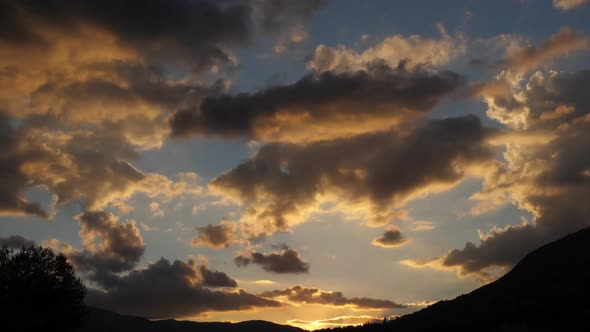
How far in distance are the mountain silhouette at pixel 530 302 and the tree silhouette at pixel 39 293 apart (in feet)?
138

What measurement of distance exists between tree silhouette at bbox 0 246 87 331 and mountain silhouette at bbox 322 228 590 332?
4214 cm

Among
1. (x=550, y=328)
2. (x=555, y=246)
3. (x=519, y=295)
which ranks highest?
(x=555, y=246)

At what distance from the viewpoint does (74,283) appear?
7062 centimetres

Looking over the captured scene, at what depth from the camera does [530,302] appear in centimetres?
6194

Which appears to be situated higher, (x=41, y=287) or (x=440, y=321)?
(x=41, y=287)

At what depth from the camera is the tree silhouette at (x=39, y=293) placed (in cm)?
6316

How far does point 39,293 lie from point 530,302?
61.8m

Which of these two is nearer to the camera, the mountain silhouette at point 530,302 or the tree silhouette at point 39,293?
the mountain silhouette at point 530,302

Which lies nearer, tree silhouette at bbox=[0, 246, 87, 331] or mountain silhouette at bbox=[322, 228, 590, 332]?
mountain silhouette at bbox=[322, 228, 590, 332]

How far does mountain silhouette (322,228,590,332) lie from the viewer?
51.7 meters

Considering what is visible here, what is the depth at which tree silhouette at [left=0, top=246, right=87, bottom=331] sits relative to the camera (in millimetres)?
63156

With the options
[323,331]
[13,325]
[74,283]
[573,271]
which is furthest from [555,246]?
[13,325]

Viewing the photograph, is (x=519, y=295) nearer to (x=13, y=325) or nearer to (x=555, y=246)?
(x=555, y=246)

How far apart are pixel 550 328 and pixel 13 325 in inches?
2361
